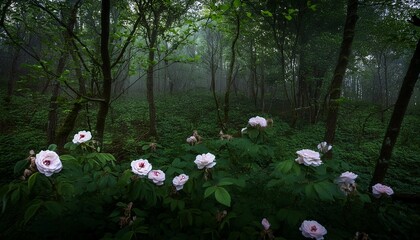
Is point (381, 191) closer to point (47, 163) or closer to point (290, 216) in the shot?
point (290, 216)

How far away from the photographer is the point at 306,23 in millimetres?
13461

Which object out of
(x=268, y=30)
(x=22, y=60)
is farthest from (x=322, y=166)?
(x=22, y=60)

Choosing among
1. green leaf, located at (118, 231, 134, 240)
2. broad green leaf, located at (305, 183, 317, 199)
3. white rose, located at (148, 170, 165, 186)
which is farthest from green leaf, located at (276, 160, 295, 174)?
green leaf, located at (118, 231, 134, 240)

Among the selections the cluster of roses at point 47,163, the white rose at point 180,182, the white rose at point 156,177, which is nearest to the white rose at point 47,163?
the cluster of roses at point 47,163

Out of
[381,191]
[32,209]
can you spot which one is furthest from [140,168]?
[381,191]

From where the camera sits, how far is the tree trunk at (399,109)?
3125mm

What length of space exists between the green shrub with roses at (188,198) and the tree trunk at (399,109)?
4.14ft

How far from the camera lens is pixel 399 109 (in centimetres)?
326

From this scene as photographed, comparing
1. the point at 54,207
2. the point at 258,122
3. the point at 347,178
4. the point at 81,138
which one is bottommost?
the point at 54,207

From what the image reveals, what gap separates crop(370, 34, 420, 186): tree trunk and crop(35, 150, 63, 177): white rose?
3.96 m

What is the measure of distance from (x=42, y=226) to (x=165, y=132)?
31.6 feet

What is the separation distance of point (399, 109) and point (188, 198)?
312 cm

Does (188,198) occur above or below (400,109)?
below

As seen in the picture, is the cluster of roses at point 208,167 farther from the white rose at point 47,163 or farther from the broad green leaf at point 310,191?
the broad green leaf at point 310,191
